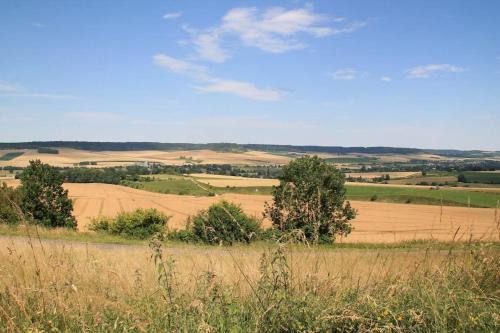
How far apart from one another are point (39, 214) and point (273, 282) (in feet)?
117

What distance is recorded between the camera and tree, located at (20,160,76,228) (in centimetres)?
3438

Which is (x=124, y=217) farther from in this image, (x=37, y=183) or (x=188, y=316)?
(x=188, y=316)

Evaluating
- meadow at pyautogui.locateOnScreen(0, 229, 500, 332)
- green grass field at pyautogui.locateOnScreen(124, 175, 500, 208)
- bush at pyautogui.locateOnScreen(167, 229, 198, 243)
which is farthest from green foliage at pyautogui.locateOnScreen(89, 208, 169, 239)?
green grass field at pyautogui.locateOnScreen(124, 175, 500, 208)

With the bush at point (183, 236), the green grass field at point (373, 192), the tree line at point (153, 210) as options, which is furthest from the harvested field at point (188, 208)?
the bush at point (183, 236)

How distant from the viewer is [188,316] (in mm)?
3615

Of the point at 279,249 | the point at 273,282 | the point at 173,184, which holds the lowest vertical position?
the point at 173,184

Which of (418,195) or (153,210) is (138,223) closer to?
(153,210)

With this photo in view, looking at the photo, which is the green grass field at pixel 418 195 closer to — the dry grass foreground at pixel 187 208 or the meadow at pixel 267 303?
the dry grass foreground at pixel 187 208

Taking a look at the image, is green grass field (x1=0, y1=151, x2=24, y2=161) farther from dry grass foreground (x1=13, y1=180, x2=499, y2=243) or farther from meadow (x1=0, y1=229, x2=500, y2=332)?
meadow (x1=0, y1=229, x2=500, y2=332)

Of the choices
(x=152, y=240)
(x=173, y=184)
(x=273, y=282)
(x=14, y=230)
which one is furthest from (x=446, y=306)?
(x=173, y=184)

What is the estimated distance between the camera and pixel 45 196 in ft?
115

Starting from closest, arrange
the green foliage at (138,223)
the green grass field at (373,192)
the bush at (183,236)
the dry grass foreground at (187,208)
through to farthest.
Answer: the bush at (183,236), the green foliage at (138,223), the dry grass foreground at (187,208), the green grass field at (373,192)

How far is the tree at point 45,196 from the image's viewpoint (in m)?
34.4

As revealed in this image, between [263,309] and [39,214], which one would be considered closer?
[263,309]
